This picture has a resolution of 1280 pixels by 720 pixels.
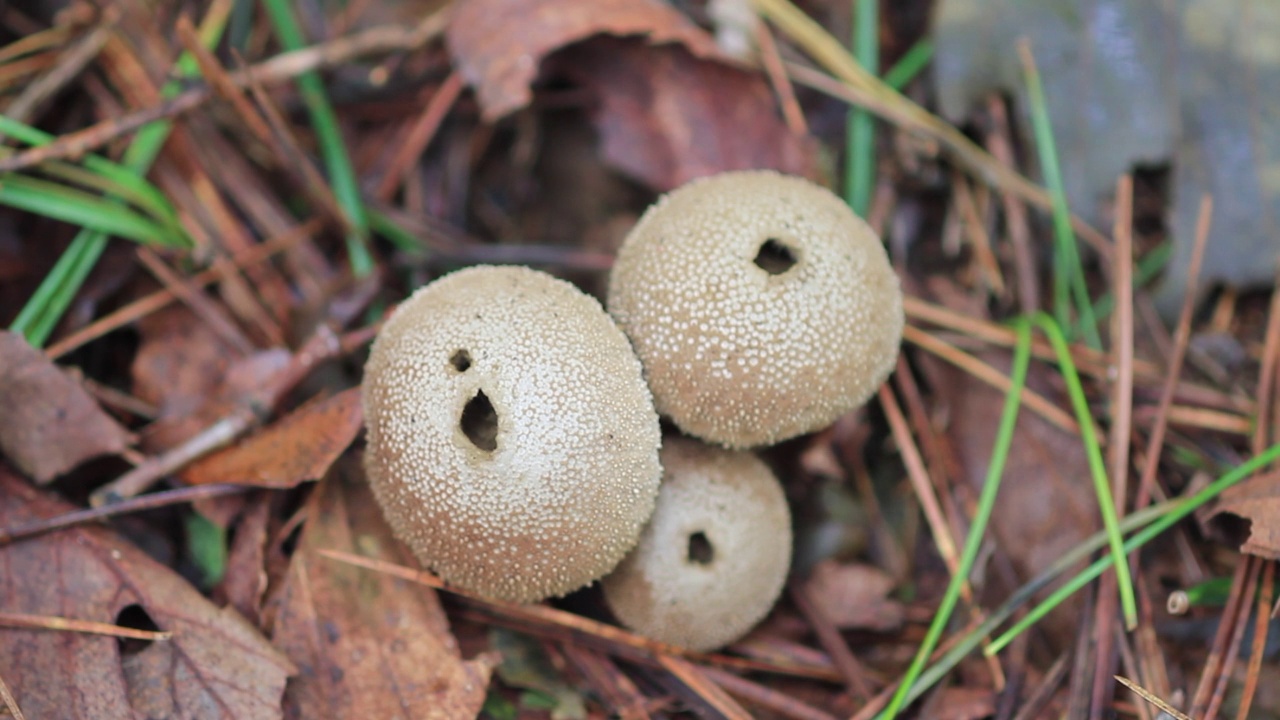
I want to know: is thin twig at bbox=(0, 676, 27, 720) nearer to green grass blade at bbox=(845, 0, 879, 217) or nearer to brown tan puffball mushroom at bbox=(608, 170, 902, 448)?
brown tan puffball mushroom at bbox=(608, 170, 902, 448)

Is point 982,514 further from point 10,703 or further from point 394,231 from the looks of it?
point 10,703

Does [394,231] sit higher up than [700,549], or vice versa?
[394,231]

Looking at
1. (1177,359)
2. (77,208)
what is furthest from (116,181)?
(1177,359)

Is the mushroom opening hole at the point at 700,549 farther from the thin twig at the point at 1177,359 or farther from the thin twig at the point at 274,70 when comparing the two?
the thin twig at the point at 274,70

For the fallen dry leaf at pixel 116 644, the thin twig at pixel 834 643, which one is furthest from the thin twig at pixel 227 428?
the thin twig at pixel 834 643

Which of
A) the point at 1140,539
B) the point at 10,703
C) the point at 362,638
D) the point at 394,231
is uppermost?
the point at 394,231

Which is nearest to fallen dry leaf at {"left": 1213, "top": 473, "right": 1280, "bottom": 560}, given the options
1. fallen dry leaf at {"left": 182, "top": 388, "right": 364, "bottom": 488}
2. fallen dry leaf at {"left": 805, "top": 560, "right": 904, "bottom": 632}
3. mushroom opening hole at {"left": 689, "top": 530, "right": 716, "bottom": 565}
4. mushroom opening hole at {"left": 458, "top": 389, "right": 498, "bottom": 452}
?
fallen dry leaf at {"left": 805, "top": 560, "right": 904, "bottom": 632}
